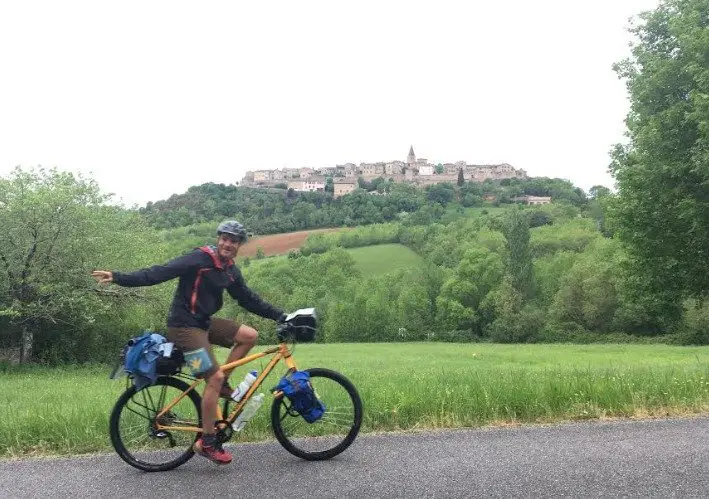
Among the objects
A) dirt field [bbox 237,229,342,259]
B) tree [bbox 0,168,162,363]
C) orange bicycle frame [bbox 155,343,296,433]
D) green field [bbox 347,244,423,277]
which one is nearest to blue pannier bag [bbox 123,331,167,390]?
orange bicycle frame [bbox 155,343,296,433]

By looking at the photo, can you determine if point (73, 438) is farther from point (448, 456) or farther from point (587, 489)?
point (587, 489)

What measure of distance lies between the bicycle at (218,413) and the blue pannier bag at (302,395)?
0.06m

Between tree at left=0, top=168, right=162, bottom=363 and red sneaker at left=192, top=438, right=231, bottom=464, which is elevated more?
tree at left=0, top=168, right=162, bottom=363

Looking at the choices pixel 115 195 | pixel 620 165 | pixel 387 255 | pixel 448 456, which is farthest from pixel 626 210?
pixel 387 255

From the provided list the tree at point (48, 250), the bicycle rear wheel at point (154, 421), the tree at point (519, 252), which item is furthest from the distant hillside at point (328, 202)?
the bicycle rear wheel at point (154, 421)

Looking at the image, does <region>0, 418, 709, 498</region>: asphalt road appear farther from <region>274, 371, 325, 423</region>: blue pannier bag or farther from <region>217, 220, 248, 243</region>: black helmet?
<region>217, 220, 248, 243</region>: black helmet

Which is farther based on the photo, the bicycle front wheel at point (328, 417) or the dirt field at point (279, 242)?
the dirt field at point (279, 242)

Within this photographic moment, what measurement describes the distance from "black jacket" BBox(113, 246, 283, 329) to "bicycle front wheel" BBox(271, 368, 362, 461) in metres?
1.02

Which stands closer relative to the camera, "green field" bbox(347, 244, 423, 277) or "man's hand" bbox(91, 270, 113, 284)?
"man's hand" bbox(91, 270, 113, 284)

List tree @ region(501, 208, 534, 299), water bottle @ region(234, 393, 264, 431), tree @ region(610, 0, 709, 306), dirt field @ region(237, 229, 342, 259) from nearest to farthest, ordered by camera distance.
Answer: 1. water bottle @ region(234, 393, 264, 431)
2. tree @ region(610, 0, 709, 306)
3. tree @ region(501, 208, 534, 299)
4. dirt field @ region(237, 229, 342, 259)

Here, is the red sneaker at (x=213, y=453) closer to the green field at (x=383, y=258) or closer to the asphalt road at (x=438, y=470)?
the asphalt road at (x=438, y=470)

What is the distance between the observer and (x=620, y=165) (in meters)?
22.0

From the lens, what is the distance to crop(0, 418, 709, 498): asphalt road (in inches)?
166

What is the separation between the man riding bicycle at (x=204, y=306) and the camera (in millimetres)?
4797
